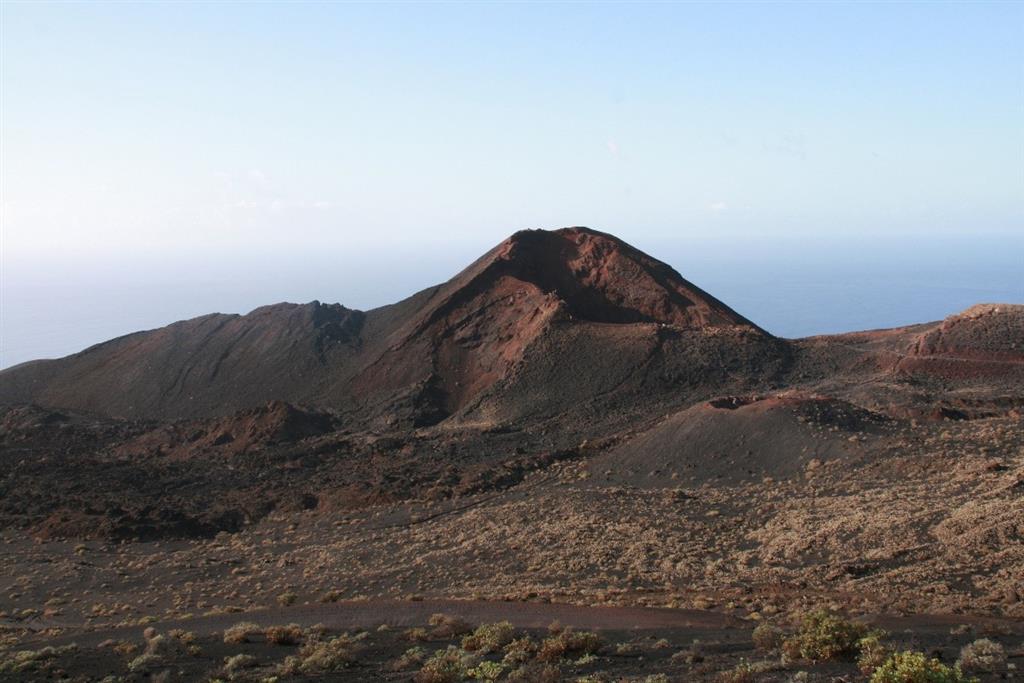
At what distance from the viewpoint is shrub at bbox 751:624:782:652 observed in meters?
10.3

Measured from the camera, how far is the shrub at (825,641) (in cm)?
936

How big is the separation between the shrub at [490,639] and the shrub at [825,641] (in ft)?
10.8

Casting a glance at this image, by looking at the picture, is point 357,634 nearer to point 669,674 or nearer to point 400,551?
point 669,674

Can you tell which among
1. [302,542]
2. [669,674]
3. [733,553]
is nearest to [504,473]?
[302,542]

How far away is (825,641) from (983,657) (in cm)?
143

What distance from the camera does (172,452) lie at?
3522 centimetres

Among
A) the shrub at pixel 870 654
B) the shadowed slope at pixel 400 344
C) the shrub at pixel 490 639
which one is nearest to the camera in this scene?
the shrub at pixel 870 654

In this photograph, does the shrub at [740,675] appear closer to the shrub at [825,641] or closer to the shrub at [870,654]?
the shrub at [825,641]

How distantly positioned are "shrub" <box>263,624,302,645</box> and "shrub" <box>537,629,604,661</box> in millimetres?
3603

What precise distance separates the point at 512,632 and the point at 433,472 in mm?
16806

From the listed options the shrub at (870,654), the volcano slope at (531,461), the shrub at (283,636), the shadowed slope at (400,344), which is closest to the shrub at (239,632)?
the shrub at (283,636)

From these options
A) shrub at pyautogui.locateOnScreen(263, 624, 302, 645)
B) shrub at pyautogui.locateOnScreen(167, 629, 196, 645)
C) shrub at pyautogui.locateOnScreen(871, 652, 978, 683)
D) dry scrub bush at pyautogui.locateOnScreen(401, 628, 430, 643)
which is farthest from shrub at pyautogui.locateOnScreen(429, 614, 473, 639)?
shrub at pyautogui.locateOnScreen(871, 652, 978, 683)

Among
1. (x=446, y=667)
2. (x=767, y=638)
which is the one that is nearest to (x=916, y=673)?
(x=767, y=638)

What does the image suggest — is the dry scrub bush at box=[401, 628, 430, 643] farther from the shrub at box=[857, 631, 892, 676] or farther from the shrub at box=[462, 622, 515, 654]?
the shrub at box=[857, 631, 892, 676]
